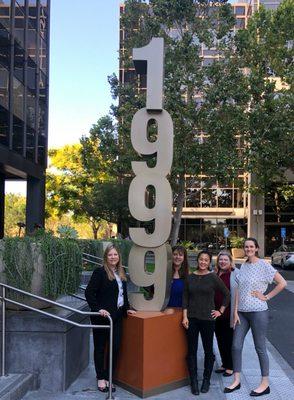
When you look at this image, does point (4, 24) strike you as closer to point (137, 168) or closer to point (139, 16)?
point (139, 16)

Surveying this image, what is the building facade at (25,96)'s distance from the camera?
21.7 metres

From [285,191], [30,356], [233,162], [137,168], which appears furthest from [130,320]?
[285,191]

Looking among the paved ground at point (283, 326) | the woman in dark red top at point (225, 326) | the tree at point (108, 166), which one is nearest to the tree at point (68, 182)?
the tree at point (108, 166)

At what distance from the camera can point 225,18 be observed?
23.4 meters

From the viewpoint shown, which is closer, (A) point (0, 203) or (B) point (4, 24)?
(B) point (4, 24)

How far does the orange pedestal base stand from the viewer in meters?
5.62

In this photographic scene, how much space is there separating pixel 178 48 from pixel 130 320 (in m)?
18.5

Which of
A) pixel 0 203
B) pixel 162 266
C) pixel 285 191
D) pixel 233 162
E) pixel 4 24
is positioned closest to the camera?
pixel 162 266

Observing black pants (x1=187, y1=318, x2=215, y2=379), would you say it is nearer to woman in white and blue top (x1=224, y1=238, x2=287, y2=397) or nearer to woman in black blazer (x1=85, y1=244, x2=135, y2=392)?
woman in white and blue top (x1=224, y1=238, x2=287, y2=397)

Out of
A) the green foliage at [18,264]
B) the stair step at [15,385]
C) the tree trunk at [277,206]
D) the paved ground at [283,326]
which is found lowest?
the paved ground at [283,326]

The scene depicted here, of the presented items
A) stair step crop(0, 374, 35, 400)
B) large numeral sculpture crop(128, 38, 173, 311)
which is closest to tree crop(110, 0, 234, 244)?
large numeral sculpture crop(128, 38, 173, 311)

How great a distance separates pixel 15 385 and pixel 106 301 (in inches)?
49.2

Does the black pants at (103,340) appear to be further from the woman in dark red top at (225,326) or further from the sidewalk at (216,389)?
the woman in dark red top at (225,326)

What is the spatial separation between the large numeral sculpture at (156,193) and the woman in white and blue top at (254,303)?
2.93 feet
